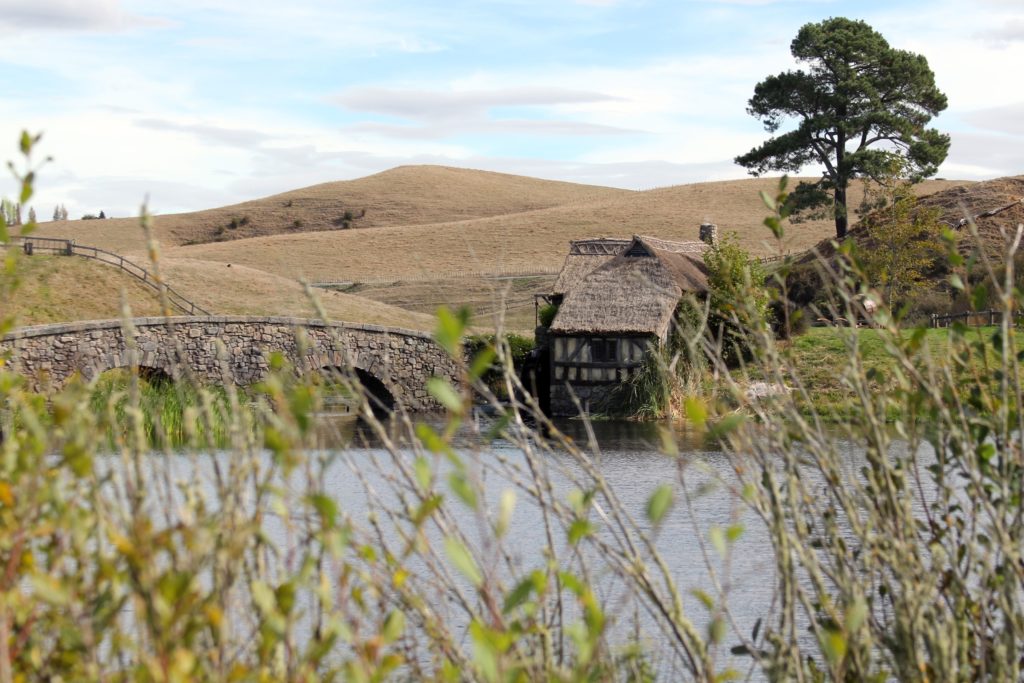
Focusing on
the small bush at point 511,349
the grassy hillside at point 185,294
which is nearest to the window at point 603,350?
the small bush at point 511,349

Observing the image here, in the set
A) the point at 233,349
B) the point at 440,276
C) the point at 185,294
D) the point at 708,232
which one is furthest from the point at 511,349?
the point at 440,276

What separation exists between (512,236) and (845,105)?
30709 mm

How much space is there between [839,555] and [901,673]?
519 millimetres

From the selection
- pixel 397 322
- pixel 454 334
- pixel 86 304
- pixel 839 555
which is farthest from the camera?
pixel 397 322

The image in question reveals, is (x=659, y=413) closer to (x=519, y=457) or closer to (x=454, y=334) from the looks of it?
(x=519, y=457)

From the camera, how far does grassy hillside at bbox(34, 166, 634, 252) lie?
85938mm

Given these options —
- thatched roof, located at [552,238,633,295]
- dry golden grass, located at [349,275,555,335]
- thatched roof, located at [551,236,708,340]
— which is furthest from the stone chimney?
dry golden grass, located at [349,275,555,335]

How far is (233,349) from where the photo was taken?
31609 mm

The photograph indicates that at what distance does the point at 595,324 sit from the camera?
1190 inches

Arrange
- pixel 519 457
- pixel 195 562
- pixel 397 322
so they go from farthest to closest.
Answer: pixel 397 322
pixel 519 457
pixel 195 562

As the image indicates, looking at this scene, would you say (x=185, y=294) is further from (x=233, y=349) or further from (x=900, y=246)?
(x=900, y=246)

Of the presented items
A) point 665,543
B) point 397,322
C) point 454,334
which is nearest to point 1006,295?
point 454,334

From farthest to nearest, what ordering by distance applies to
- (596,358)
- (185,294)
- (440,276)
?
(440,276) → (185,294) → (596,358)

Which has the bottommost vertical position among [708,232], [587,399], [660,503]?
[587,399]
